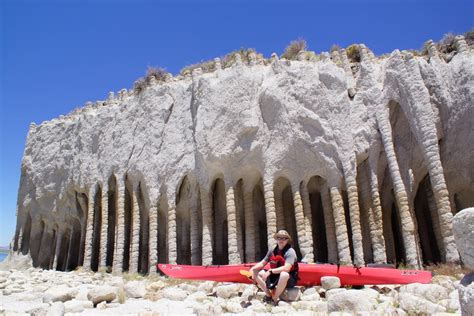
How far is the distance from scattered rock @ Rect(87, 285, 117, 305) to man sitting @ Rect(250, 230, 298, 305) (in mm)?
→ 2975

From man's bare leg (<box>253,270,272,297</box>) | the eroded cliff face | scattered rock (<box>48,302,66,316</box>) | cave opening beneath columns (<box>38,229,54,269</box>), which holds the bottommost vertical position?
scattered rock (<box>48,302,66,316</box>)

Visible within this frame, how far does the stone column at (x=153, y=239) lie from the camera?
1786 cm

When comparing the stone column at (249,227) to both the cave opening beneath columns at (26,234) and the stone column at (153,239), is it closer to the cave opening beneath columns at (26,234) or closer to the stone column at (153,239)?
the stone column at (153,239)

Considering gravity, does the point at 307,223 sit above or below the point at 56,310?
above

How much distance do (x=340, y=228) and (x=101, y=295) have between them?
1017cm

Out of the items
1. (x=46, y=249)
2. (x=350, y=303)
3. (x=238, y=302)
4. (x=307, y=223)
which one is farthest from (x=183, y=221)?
(x=350, y=303)

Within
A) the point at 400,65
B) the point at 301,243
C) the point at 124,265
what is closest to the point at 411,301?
the point at 301,243

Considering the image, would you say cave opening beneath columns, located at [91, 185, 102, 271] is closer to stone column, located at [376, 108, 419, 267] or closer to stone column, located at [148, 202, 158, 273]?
stone column, located at [148, 202, 158, 273]

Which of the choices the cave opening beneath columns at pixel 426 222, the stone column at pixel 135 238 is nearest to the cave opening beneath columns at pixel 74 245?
the stone column at pixel 135 238

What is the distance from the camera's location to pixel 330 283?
793 cm

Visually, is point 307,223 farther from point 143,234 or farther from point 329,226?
point 143,234

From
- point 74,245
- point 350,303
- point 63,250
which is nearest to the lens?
point 350,303

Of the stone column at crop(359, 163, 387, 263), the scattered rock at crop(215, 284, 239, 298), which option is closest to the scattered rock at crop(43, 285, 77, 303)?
the scattered rock at crop(215, 284, 239, 298)

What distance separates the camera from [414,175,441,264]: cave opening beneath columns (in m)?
16.9
